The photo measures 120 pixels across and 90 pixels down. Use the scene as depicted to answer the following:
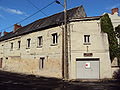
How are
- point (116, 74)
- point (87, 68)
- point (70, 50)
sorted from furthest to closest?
point (70, 50), point (87, 68), point (116, 74)

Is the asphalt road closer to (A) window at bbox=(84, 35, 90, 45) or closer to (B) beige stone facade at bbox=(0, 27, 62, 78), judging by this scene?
(B) beige stone facade at bbox=(0, 27, 62, 78)

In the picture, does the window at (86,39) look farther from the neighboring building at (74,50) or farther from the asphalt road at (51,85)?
the asphalt road at (51,85)

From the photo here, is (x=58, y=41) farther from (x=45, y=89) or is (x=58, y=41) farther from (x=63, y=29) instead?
(x=45, y=89)

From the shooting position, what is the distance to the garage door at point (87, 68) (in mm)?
13761

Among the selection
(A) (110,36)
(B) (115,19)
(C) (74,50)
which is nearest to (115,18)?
(B) (115,19)

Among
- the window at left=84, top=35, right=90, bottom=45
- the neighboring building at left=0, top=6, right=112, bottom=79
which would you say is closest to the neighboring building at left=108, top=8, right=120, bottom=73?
the neighboring building at left=0, top=6, right=112, bottom=79

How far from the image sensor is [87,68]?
13953 millimetres

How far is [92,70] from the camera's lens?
1384cm

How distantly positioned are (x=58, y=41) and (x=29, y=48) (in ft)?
18.3

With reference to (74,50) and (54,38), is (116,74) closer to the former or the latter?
(74,50)

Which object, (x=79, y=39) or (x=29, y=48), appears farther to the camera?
(x=29, y=48)

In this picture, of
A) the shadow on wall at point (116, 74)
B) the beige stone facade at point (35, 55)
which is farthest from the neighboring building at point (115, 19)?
the beige stone facade at point (35, 55)

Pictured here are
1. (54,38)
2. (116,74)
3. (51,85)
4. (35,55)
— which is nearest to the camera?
(51,85)

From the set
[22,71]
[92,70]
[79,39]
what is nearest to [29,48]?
[22,71]
